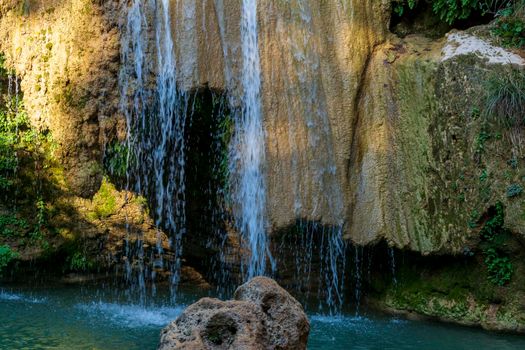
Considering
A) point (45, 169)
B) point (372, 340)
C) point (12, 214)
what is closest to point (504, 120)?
point (372, 340)

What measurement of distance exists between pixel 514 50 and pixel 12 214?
24.5 ft

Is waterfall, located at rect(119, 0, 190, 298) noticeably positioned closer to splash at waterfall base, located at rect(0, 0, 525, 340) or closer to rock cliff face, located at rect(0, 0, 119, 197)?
splash at waterfall base, located at rect(0, 0, 525, 340)

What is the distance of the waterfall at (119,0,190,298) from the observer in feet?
30.6

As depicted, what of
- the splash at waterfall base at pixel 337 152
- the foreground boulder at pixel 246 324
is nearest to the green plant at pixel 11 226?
the splash at waterfall base at pixel 337 152

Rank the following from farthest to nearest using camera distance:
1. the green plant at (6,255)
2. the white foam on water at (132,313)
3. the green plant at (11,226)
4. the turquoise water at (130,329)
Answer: the green plant at (11,226) < the green plant at (6,255) < the white foam on water at (132,313) < the turquoise water at (130,329)

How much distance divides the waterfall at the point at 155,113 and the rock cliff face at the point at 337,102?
0.19 metres

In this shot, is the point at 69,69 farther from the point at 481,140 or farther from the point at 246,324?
the point at 246,324

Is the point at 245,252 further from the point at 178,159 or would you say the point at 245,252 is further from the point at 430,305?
the point at 430,305

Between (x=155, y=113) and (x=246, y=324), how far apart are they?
17.6ft

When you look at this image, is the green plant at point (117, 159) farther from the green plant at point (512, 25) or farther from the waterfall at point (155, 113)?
the green plant at point (512, 25)

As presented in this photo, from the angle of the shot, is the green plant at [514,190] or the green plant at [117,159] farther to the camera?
the green plant at [117,159]

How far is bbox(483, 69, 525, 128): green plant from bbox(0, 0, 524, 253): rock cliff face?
0.20 metres

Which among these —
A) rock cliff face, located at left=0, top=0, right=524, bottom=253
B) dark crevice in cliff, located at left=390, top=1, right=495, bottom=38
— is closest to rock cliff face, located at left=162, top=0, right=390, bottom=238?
rock cliff face, located at left=0, top=0, right=524, bottom=253

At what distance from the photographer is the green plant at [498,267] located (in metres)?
8.72
